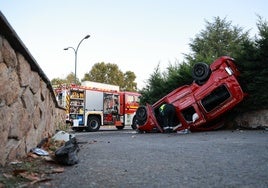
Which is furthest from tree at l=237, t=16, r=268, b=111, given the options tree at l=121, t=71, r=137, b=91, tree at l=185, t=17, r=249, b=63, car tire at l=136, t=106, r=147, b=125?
tree at l=121, t=71, r=137, b=91

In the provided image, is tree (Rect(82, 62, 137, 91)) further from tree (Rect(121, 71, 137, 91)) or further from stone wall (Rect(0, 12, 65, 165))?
stone wall (Rect(0, 12, 65, 165))

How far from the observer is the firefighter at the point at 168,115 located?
42.1ft

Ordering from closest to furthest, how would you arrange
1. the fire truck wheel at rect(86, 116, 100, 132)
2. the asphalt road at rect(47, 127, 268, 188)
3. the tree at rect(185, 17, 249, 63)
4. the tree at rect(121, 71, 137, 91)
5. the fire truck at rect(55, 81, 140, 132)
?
the asphalt road at rect(47, 127, 268, 188) → the fire truck at rect(55, 81, 140, 132) → the fire truck wheel at rect(86, 116, 100, 132) → the tree at rect(185, 17, 249, 63) → the tree at rect(121, 71, 137, 91)

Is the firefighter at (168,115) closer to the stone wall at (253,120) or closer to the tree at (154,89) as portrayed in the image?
the stone wall at (253,120)

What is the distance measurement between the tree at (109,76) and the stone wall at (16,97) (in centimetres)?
5633

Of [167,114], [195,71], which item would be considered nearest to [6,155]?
[167,114]

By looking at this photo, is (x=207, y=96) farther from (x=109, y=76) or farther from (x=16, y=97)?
(x=109, y=76)

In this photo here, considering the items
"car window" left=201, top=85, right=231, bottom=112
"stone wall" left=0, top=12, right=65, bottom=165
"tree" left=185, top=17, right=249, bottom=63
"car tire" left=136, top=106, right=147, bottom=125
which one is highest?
"tree" left=185, top=17, right=249, bottom=63

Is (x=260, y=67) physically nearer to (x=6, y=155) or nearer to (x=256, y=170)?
(x=256, y=170)

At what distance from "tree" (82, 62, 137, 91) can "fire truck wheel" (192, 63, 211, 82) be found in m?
48.9

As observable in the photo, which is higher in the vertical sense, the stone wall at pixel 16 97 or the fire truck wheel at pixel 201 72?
the fire truck wheel at pixel 201 72

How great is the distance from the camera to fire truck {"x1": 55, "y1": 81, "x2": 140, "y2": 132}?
68.6 ft

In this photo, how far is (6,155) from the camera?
3891 millimetres

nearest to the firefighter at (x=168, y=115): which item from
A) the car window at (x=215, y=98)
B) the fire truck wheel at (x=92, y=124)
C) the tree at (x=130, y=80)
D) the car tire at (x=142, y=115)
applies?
the car tire at (x=142, y=115)
